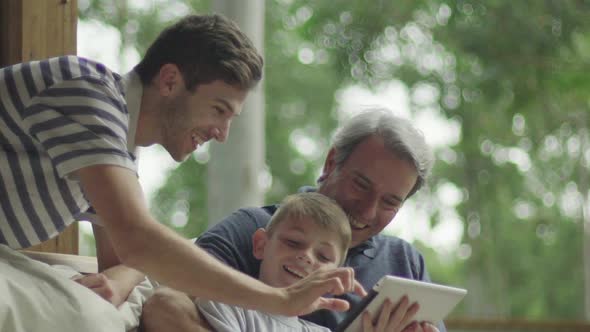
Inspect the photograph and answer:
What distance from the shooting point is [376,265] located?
106 inches

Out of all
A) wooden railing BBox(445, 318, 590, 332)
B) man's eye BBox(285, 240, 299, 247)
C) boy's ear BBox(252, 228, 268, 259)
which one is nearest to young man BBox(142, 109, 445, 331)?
boy's ear BBox(252, 228, 268, 259)

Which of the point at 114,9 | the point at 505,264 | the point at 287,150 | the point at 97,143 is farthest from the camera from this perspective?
the point at 505,264

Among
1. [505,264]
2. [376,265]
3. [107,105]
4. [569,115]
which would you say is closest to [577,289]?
[505,264]

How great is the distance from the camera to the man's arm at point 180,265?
1.79 metres

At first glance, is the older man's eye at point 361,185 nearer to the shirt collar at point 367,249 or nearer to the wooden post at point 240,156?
the shirt collar at point 367,249

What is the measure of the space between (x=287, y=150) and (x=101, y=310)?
36.2 ft

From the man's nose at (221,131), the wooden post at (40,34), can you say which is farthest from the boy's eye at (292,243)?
the wooden post at (40,34)

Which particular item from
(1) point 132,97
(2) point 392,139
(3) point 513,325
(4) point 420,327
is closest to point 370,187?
(2) point 392,139

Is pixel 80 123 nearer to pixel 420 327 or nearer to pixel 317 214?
pixel 317 214

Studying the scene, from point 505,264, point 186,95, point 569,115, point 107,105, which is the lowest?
point 107,105

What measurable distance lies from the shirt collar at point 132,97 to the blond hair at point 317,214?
1.27ft

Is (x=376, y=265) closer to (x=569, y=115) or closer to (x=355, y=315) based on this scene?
(x=355, y=315)

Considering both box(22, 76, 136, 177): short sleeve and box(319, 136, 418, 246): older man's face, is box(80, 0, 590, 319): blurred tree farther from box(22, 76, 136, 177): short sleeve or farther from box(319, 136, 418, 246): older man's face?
box(22, 76, 136, 177): short sleeve

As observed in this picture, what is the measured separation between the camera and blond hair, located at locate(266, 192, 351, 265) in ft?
7.48
